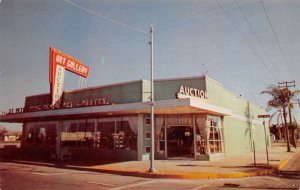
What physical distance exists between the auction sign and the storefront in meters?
1.43

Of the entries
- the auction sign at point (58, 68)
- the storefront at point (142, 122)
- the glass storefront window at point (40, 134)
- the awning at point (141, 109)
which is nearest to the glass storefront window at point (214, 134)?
the storefront at point (142, 122)

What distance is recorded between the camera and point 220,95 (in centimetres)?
2231

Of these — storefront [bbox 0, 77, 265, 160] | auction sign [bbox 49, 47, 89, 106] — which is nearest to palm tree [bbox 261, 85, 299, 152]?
storefront [bbox 0, 77, 265, 160]

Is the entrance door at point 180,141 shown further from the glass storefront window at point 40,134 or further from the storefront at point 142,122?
the glass storefront window at point 40,134

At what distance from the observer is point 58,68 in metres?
20.7

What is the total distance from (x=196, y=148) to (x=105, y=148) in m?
7.34

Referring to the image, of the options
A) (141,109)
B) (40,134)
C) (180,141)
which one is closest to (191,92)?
(141,109)

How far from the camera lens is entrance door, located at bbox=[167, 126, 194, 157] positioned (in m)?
19.8

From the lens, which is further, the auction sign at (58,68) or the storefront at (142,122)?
the auction sign at (58,68)

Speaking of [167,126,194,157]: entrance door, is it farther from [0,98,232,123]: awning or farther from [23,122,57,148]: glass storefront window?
[23,122,57,148]: glass storefront window

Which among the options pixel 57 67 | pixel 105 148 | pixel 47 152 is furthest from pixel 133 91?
pixel 47 152

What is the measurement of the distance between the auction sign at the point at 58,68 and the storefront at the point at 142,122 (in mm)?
1426

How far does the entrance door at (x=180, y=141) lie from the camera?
19.8 metres

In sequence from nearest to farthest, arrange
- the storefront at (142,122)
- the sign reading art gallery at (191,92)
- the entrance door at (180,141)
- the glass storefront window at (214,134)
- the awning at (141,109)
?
the awning at (141,109) < the sign reading art gallery at (191,92) < the storefront at (142,122) < the glass storefront window at (214,134) < the entrance door at (180,141)
